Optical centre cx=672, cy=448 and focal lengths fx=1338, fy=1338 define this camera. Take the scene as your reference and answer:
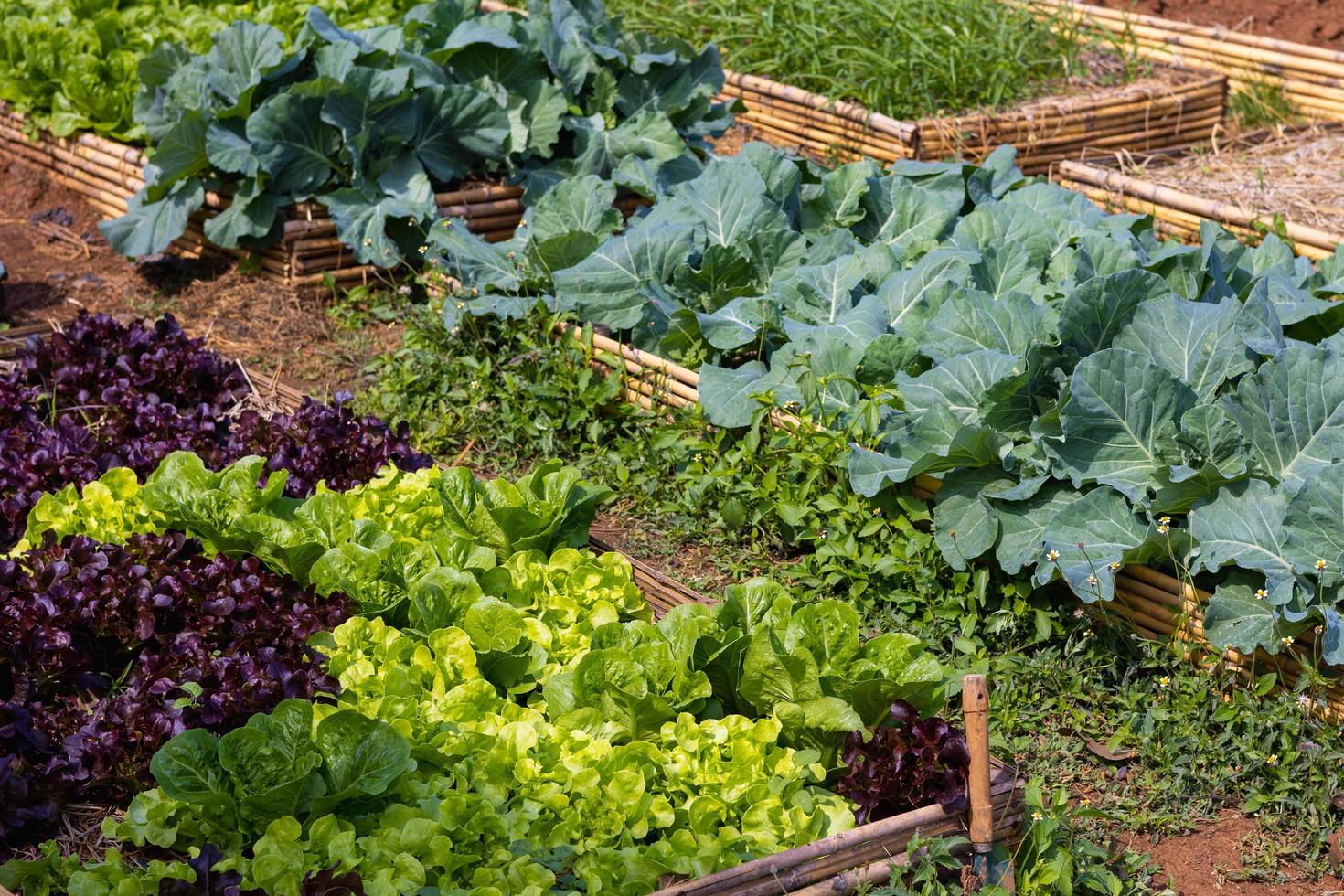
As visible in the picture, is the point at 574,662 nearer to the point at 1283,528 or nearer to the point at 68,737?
the point at 68,737

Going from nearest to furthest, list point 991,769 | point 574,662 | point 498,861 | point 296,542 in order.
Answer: point 498,861
point 991,769
point 574,662
point 296,542

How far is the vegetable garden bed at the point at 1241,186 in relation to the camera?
20.9 ft

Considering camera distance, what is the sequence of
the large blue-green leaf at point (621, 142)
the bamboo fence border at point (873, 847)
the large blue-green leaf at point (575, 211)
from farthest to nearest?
1. the large blue-green leaf at point (621, 142)
2. the large blue-green leaf at point (575, 211)
3. the bamboo fence border at point (873, 847)

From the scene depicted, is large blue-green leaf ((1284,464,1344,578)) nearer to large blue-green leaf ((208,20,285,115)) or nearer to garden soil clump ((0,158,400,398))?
garden soil clump ((0,158,400,398))

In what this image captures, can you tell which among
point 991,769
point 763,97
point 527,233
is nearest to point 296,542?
point 991,769

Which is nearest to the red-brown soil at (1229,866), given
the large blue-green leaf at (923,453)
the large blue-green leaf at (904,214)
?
the large blue-green leaf at (923,453)

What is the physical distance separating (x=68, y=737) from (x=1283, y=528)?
121 inches

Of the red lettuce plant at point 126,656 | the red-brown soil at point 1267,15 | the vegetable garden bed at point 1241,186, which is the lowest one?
the red lettuce plant at point 126,656

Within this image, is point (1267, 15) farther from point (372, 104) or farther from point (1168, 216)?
point (372, 104)

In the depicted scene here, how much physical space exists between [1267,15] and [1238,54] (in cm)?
134

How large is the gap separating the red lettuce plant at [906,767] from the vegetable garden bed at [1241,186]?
4.05 metres

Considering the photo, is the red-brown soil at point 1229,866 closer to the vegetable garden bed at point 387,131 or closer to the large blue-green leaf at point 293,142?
the vegetable garden bed at point 387,131

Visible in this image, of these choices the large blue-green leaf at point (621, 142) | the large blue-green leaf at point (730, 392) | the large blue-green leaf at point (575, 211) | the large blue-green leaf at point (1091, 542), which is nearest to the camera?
the large blue-green leaf at point (1091, 542)

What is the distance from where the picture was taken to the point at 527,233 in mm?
5875
